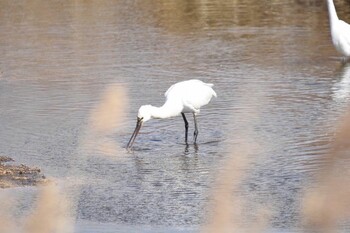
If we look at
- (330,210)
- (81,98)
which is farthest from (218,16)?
(330,210)

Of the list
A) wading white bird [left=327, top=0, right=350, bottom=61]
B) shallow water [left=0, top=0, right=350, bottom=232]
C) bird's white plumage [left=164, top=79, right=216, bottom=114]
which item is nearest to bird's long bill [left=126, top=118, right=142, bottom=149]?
shallow water [left=0, top=0, right=350, bottom=232]

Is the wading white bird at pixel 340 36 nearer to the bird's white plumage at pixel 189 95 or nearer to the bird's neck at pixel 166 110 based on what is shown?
the bird's white plumage at pixel 189 95

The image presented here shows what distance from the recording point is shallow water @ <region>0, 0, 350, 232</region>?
297 inches

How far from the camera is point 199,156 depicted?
9141 millimetres

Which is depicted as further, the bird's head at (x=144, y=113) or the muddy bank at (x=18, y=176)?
the bird's head at (x=144, y=113)

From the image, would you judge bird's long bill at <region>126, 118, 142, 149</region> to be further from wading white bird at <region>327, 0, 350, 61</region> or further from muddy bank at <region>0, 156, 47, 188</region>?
wading white bird at <region>327, 0, 350, 61</region>

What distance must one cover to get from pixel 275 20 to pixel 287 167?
11.0m

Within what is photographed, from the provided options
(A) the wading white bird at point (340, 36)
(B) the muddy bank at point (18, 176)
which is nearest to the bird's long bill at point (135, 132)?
(B) the muddy bank at point (18, 176)

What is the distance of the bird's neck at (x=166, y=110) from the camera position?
947 centimetres

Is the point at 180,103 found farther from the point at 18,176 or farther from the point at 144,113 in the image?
the point at 18,176

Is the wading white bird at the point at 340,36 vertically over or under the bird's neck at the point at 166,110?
under

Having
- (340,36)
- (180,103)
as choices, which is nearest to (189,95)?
(180,103)

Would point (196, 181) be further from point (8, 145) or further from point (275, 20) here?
point (275, 20)

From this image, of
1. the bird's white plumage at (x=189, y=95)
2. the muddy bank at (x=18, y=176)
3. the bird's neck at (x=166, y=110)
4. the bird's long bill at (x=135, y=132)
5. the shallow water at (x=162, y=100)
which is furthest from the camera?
the bird's white plumage at (x=189, y=95)
